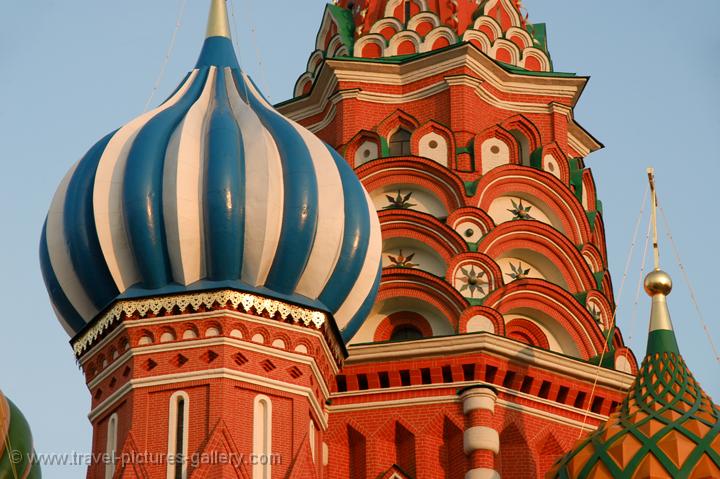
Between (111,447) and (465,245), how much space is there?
14.2ft

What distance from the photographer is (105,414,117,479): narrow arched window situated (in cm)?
1775

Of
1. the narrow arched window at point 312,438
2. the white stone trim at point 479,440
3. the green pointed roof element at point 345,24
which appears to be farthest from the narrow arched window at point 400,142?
the narrow arched window at point 312,438

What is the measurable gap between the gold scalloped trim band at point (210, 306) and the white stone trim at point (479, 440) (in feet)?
6.65

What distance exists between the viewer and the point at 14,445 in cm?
1858

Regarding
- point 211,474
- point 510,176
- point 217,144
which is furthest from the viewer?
point 510,176

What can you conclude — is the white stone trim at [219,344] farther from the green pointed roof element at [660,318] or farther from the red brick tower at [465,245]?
the green pointed roof element at [660,318]

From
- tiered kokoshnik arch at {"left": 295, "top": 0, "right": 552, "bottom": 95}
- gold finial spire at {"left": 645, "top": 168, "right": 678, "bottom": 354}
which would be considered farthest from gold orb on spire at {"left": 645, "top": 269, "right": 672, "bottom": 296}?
tiered kokoshnik arch at {"left": 295, "top": 0, "right": 552, "bottom": 95}

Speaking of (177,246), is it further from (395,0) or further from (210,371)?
(395,0)

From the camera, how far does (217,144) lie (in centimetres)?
1842

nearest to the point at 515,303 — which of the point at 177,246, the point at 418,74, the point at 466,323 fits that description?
the point at 466,323

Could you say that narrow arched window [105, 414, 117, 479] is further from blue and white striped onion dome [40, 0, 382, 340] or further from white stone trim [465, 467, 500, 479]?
white stone trim [465, 467, 500, 479]

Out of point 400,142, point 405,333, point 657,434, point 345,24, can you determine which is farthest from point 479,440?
point 345,24

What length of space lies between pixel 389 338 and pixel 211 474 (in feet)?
12.4

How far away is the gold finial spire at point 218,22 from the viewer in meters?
20.4
